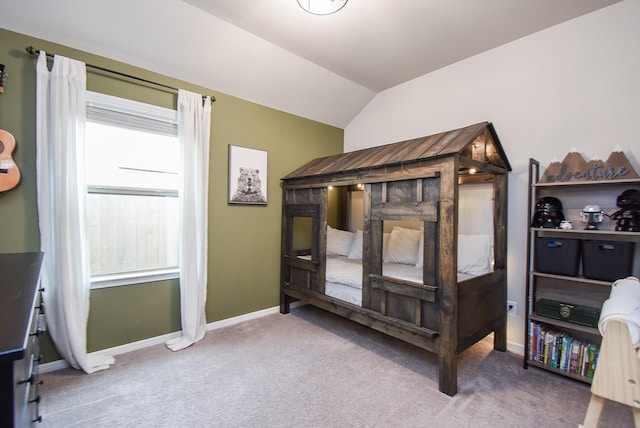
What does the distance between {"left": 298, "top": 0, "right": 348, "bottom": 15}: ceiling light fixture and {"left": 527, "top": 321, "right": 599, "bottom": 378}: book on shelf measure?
114 inches

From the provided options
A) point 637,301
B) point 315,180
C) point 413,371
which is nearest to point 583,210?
point 637,301

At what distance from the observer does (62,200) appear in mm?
2123

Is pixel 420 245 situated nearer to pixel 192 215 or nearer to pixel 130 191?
pixel 192 215

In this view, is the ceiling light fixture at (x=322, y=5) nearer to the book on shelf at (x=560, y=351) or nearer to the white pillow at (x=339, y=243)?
the white pillow at (x=339, y=243)

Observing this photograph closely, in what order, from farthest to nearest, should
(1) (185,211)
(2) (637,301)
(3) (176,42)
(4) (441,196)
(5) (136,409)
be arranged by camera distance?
(1) (185,211) < (3) (176,42) < (4) (441,196) < (5) (136,409) < (2) (637,301)

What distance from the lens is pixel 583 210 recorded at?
2137 millimetres

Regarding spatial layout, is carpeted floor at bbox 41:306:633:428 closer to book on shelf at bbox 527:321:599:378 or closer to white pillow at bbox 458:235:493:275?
book on shelf at bbox 527:321:599:378

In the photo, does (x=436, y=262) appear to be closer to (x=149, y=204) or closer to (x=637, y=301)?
(x=637, y=301)

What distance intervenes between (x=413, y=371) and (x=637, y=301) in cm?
147

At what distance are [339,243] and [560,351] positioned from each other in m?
2.35

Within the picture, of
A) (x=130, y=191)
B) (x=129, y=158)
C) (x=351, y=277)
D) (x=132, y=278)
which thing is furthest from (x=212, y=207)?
(x=351, y=277)

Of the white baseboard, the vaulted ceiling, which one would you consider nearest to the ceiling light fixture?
the vaulted ceiling

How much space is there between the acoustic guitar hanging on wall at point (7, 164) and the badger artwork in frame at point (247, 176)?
64.1 inches

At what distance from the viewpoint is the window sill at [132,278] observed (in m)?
2.40
